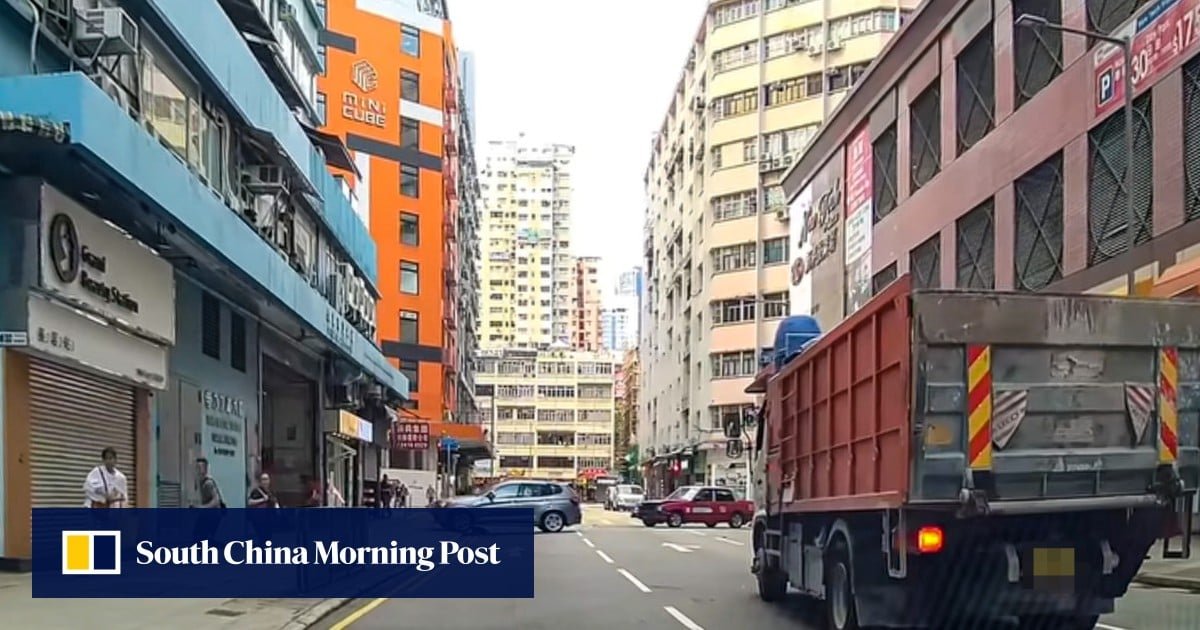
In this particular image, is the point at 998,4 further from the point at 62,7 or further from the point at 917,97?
the point at 62,7

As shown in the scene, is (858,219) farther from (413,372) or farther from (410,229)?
(413,372)

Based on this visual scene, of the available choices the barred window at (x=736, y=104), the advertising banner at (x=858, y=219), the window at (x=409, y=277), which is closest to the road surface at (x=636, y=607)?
the advertising banner at (x=858, y=219)

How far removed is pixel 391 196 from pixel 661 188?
39.8 meters

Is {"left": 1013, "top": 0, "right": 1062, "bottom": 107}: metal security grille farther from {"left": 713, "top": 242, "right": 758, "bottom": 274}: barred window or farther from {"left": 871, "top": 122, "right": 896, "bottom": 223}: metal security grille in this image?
{"left": 713, "top": 242, "right": 758, "bottom": 274}: barred window

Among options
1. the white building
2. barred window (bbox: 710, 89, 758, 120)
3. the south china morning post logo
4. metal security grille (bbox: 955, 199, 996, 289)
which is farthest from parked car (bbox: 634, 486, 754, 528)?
the white building

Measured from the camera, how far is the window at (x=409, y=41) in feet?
213

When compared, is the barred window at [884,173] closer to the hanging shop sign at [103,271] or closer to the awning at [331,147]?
Result: the awning at [331,147]

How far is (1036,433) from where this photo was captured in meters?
9.68

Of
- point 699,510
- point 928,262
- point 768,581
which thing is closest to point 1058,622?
point 768,581

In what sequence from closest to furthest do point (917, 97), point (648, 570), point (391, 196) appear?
point (648, 570), point (917, 97), point (391, 196)

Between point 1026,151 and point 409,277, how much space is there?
40907mm

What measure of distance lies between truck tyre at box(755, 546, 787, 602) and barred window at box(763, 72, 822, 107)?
58.1 metres

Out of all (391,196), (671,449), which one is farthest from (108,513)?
(671,449)

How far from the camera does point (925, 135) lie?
123 ft
